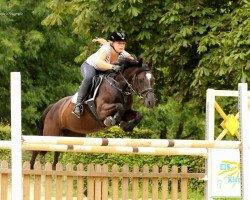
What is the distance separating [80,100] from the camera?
11.2m

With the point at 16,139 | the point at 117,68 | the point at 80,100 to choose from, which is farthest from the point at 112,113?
the point at 16,139

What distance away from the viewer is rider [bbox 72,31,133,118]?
425 inches

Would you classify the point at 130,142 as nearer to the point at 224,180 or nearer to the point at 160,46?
the point at 224,180

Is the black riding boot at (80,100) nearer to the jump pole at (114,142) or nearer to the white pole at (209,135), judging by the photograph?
the white pole at (209,135)

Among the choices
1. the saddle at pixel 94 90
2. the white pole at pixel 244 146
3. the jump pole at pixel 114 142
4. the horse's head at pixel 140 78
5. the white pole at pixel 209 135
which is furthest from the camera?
the saddle at pixel 94 90

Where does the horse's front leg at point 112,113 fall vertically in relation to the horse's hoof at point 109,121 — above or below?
above


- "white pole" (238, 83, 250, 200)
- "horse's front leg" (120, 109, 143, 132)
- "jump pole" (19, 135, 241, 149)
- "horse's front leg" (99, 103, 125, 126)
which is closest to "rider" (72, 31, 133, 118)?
"horse's front leg" (99, 103, 125, 126)

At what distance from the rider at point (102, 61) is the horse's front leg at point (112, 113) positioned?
0.46 meters

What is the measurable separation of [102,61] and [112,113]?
67 cm

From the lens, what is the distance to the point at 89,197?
9.88 metres

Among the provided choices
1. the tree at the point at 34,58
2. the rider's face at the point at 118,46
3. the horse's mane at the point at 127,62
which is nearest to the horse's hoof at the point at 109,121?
the horse's mane at the point at 127,62

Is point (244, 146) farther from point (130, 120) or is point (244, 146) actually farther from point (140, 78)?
point (130, 120)

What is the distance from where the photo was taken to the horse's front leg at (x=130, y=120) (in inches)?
414

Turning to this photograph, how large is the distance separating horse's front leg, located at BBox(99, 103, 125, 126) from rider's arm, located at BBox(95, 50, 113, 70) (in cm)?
48
